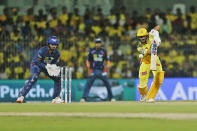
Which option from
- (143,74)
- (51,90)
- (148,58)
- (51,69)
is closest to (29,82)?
(51,69)

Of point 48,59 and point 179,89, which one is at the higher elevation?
point 48,59

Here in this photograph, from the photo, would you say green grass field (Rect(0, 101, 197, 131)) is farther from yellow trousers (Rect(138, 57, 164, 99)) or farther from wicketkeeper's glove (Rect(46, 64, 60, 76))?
wicketkeeper's glove (Rect(46, 64, 60, 76))

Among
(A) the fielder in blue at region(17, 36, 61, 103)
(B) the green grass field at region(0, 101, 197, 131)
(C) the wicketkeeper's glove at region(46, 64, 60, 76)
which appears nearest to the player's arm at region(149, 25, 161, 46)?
(B) the green grass field at region(0, 101, 197, 131)

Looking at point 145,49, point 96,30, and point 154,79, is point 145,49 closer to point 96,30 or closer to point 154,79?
point 154,79

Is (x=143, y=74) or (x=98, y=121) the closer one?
(x=98, y=121)

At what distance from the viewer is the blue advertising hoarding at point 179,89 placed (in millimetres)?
18906

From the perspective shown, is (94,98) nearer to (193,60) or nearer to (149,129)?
(193,60)

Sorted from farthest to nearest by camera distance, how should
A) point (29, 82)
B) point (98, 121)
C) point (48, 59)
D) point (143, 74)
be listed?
point (48, 59) → point (29, 82) → point (143, 74) → point (98, 121)

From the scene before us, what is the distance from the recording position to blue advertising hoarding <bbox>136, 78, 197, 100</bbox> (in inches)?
744

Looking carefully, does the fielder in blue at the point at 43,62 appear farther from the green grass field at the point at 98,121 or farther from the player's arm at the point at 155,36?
the green grass field at the point at 98,121

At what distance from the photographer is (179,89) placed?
19.0 metres

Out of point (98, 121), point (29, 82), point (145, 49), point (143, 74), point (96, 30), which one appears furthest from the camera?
point (96, 30)

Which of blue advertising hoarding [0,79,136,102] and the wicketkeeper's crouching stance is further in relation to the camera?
blue advertising hoarding [0,79,136,102]

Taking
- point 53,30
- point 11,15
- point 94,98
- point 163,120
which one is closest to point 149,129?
point 163,120
